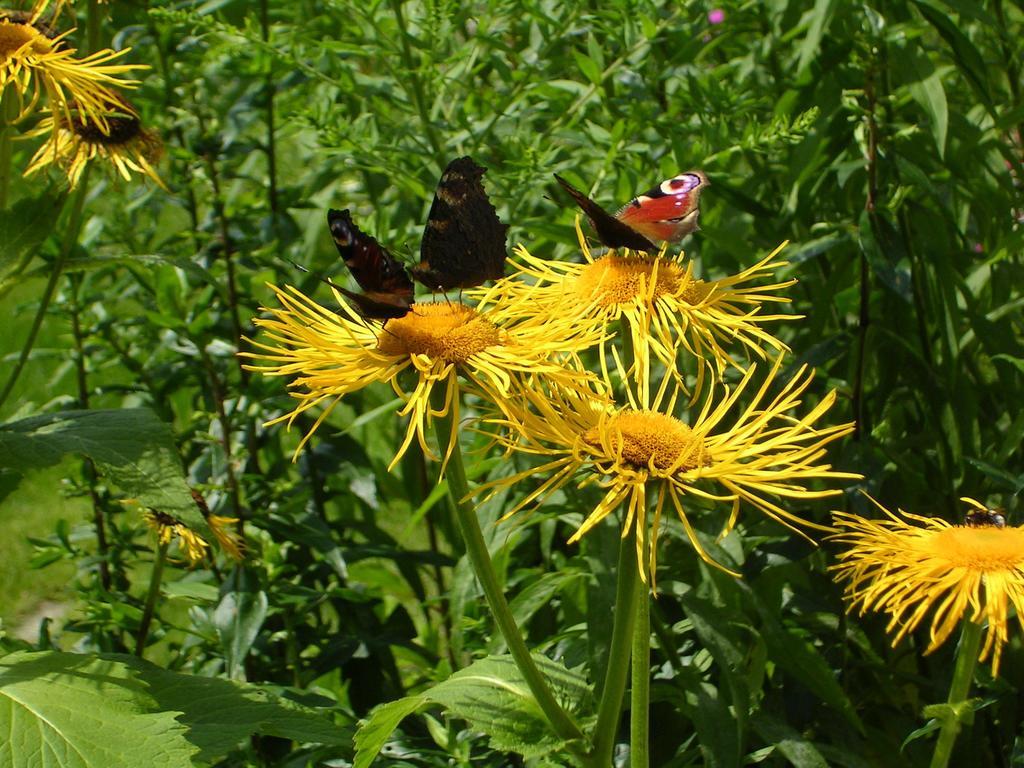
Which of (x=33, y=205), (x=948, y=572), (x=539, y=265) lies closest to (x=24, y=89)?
(x=33, y=205)

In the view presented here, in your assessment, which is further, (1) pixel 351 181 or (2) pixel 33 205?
(1) pixel 351 181

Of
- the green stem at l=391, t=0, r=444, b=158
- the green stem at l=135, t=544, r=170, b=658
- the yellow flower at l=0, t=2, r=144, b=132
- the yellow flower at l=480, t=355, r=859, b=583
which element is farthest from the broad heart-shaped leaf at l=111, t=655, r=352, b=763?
the green stem at l=391, t=0, r=444, b=158

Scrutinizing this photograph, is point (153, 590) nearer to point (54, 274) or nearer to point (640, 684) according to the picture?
point (54, 274)

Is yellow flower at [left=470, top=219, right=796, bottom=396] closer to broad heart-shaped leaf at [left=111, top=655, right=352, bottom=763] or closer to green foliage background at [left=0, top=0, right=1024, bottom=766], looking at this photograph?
green foliage background at [left=0, top=0, right=1024, bottom=766]

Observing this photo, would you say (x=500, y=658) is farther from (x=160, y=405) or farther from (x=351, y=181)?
(x=351, y=181)

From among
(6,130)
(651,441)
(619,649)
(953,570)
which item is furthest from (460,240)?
(6,130)
